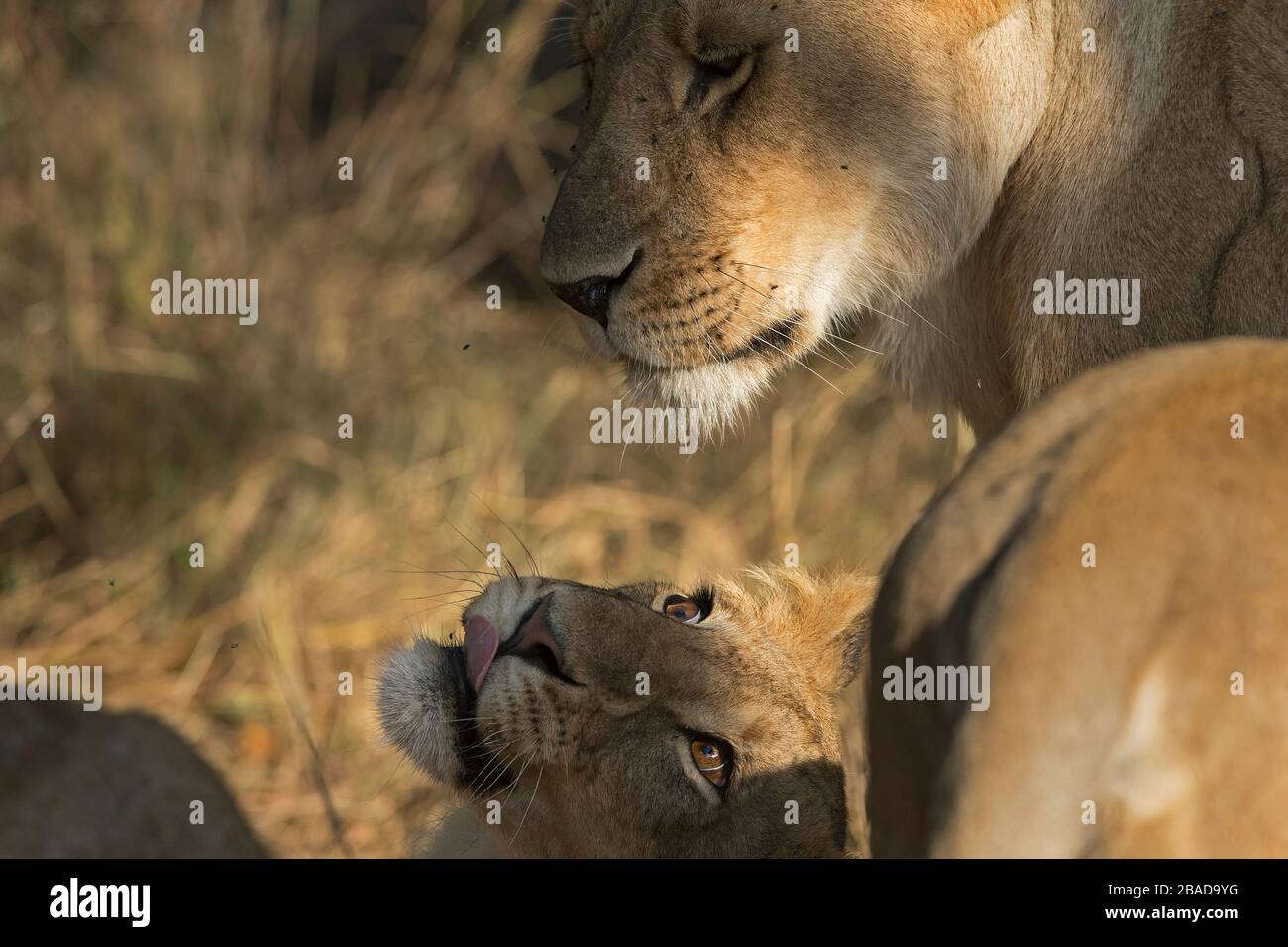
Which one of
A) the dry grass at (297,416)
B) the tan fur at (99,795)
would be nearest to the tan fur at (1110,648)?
the dry grass at (297,416)

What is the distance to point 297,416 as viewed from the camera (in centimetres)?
443

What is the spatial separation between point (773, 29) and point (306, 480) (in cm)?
240

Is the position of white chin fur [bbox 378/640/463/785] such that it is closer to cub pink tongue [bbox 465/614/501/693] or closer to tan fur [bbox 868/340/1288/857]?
cub pink tongue [bbox 465/614/501/693]

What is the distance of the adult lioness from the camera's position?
2.20 m

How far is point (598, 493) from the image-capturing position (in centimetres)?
464

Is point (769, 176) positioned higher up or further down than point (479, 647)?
higher up

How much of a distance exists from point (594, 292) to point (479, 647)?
22.4 inches
